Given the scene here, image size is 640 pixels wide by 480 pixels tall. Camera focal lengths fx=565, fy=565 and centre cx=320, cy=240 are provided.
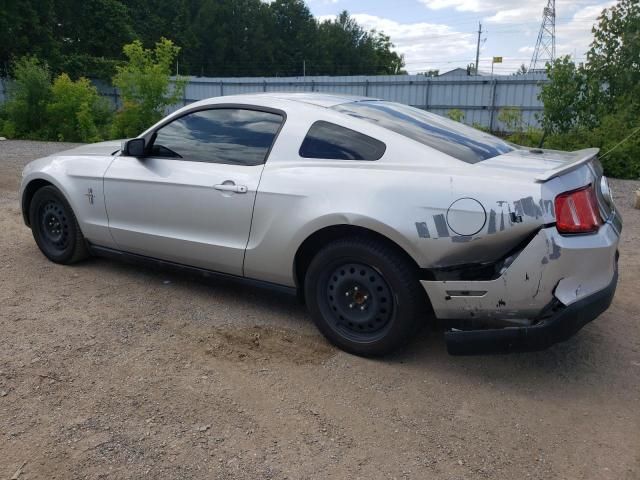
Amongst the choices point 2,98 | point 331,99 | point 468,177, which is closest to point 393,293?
point 468,177

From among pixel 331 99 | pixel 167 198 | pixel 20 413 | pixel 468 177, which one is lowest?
pixel 20 413

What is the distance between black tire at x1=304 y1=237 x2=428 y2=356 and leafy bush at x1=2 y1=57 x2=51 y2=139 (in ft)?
62.7

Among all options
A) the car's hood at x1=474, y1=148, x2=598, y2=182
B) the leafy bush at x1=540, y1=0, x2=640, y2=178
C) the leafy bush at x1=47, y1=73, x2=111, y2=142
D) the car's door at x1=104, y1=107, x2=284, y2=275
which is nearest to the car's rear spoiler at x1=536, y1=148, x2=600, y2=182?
the car's hood at x1=474, y1=148, x2=598, y2=182

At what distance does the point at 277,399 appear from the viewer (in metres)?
3.09

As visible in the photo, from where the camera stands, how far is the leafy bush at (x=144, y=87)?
17.2 metres

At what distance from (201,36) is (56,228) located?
2814 inches

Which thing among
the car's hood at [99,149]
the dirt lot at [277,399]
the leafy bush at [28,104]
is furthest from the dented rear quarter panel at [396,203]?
the leafy bush at [28,104]

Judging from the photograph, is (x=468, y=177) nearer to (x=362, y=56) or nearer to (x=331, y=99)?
(x=331, y=99)

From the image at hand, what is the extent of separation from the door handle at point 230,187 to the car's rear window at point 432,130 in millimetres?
835

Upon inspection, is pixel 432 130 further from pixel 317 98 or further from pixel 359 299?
pixel 359 299

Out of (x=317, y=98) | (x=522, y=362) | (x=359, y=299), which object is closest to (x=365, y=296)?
(x=359, y=299)

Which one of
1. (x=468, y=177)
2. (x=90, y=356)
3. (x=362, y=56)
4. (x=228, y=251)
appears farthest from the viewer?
(x=362, y=56)

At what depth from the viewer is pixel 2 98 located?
27047 millimetres

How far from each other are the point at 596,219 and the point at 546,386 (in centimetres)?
99
